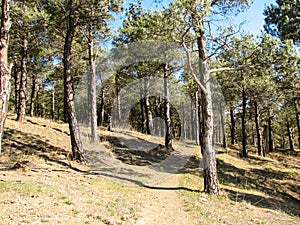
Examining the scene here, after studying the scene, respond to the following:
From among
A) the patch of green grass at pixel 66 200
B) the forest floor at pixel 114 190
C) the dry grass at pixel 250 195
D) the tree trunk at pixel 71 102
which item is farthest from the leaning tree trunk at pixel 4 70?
the dry grass at pixel 250 195

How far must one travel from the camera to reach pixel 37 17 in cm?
1295

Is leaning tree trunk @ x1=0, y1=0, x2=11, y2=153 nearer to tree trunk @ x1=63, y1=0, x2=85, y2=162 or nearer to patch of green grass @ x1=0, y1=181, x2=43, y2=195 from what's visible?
patch of green grass @ x1=0, y1=181, x2=43, y2=195

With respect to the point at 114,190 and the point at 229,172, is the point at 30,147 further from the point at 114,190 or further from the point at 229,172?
the point at 229,172

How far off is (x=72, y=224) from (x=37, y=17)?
1119 cm

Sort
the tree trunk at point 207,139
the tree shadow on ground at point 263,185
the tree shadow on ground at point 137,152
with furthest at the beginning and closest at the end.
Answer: the tree shadow on ground at point 137,152
the tree shadow on ground at point 263,185
the tree trunk at point 207,139

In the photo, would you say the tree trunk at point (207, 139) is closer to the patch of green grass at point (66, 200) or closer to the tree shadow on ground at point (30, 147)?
the patch of green grass at point (66, 200)

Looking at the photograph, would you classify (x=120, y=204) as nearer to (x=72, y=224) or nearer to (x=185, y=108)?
(x=72, y=224)

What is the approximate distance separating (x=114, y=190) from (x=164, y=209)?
222 centimetres

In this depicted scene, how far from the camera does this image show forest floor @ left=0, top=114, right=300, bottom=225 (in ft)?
21.4

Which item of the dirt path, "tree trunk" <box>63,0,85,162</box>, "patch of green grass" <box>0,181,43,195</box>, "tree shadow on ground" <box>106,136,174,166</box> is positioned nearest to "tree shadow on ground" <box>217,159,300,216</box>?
the dirt path

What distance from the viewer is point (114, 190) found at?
981cm

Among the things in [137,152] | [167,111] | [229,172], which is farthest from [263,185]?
[137,152]

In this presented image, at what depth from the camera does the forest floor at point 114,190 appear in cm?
653

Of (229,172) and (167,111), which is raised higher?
(167,111)
